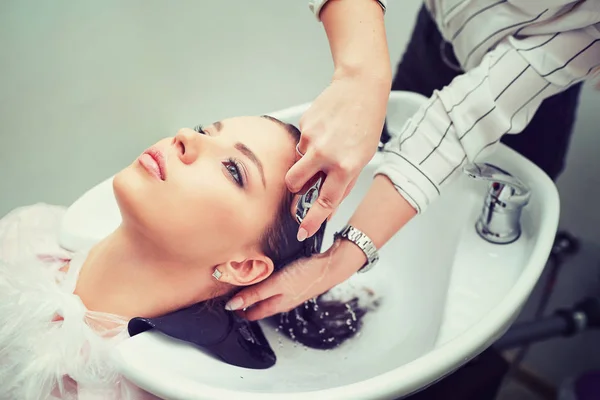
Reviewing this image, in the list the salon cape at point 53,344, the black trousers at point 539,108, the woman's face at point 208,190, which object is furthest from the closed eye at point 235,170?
the black trousers at point 539,108

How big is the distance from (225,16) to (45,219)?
52 centimetres

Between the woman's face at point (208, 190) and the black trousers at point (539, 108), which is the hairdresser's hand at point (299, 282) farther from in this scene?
the black trousers at point (539, 108)

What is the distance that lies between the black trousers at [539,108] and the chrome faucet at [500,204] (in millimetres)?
182

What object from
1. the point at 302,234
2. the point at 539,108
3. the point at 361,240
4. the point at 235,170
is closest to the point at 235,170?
the point at 235,170

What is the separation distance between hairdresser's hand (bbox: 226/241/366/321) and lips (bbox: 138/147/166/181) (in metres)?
0.20

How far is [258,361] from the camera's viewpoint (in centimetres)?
76

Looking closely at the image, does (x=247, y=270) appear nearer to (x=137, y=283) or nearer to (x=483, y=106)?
(x=137, y=283)

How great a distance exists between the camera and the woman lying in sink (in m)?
0.62

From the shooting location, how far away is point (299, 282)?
0.74 meters

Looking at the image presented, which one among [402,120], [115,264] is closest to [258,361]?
A: [115,264]

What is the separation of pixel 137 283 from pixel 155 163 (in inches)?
6.4

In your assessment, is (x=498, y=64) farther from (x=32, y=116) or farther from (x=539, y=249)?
(x=32, y=116)

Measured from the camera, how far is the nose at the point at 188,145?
0.64 metres

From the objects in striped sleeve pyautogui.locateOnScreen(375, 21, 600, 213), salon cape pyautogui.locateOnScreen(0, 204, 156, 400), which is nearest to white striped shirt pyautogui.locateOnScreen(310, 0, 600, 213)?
striped sleeve pyautogui.locateOnScreen(375, 21, 600, 213)
